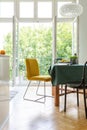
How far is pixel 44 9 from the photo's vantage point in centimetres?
682

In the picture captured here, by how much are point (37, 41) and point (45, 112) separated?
381cm

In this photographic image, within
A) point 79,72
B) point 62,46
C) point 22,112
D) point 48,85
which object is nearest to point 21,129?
point 22,112

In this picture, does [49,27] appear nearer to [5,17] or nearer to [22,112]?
[5,17]

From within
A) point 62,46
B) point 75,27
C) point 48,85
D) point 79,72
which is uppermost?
point 75,27

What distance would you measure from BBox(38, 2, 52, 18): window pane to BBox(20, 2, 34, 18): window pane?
26 cm

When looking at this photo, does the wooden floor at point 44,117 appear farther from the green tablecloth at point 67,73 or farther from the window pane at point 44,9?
the window pane at point 44,9

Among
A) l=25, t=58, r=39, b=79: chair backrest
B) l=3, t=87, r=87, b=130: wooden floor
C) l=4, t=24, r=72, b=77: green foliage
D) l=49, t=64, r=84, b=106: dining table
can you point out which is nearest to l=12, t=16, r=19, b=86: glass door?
l=4, t=24, r=72, b=77: green foliage

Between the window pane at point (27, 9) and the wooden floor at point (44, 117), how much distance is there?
11.5 ft

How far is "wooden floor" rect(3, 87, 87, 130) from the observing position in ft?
9.07

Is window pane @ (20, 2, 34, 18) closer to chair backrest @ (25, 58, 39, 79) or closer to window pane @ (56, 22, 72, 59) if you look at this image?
window pane @ (56, 22, 72, 59)

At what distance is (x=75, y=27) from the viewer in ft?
21.7

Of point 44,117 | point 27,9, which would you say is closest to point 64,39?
point 27,9

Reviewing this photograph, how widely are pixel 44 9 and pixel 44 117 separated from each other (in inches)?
176

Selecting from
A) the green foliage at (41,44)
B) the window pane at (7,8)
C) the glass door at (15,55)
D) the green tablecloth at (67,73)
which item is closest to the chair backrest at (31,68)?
the green tablecloth at (67,73)
